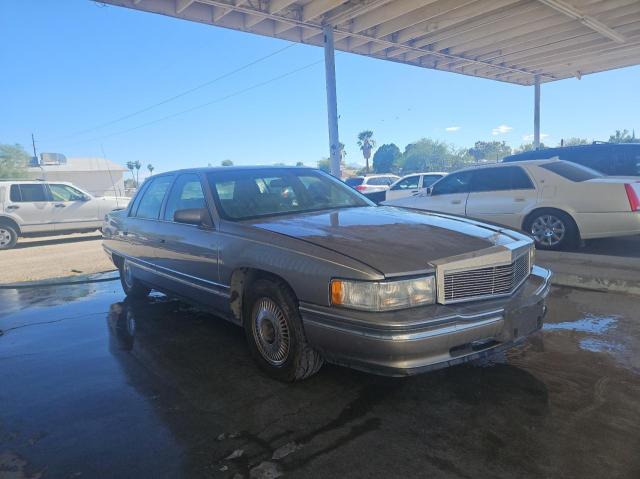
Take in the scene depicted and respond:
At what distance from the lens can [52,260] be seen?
1005 centimetres

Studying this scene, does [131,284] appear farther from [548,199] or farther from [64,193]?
[64,193]

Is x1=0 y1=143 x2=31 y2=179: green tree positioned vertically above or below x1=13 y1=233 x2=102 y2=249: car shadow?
above

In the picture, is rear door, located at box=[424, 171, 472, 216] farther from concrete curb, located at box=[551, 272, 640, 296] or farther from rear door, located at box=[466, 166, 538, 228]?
concrete curb, located at box=[551, 272, 640, 296]

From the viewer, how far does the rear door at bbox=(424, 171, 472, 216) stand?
7.70m

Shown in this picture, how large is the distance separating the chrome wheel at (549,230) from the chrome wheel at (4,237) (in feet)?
43.3

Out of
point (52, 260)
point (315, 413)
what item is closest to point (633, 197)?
point (315, 413)

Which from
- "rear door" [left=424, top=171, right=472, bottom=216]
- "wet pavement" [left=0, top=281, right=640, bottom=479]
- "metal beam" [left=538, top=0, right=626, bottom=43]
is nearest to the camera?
"wet pavement" [left=0, top=281, right=640, bottom=479]

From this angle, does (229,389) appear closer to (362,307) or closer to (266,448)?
(266,448)

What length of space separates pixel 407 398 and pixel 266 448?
971mm

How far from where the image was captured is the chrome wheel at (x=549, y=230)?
670 cm

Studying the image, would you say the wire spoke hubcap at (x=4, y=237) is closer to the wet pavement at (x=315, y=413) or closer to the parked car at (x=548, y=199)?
the wet pavement at (x=315, y=413)

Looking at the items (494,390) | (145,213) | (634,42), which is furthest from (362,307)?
(634,42)

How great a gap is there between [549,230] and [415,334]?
5.35 m

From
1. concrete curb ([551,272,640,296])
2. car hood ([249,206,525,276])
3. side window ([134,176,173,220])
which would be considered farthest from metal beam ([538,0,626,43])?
side window ([134,176,173,220])
